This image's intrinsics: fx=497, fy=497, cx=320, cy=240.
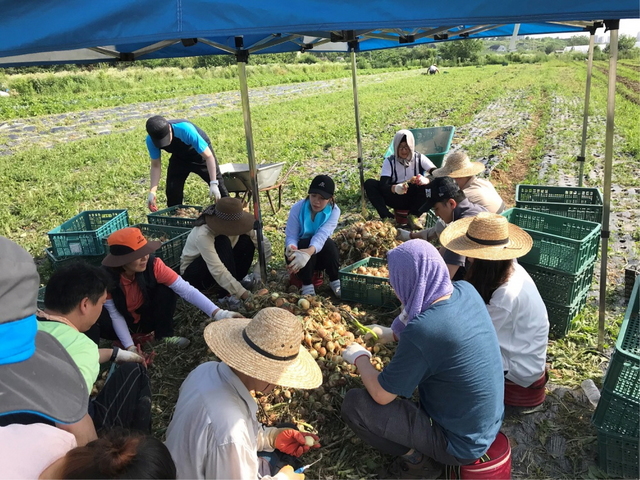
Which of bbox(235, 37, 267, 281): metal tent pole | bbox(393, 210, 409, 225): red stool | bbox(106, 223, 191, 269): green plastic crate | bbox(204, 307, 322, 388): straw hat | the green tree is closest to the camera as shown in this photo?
bbox(204, 307, 322, 388): straw hat

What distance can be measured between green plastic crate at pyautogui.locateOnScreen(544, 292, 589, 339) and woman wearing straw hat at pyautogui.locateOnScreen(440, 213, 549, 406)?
0.82m

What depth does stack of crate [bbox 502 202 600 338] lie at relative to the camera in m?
3.49

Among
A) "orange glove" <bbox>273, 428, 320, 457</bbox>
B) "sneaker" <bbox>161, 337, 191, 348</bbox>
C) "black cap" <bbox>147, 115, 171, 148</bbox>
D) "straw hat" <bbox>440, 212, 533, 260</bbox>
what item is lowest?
"sneaker" <bbox>161, 337, 191, 348</bbox>

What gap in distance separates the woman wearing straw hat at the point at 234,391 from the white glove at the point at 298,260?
1918 mm

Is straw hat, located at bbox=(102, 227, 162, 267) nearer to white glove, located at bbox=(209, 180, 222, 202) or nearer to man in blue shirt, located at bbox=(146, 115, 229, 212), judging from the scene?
man in blue shirt, located at bbox=(146, 115, 229, 212)

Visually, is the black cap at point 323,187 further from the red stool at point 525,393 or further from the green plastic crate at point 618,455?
the green plastic crate at point 618,455

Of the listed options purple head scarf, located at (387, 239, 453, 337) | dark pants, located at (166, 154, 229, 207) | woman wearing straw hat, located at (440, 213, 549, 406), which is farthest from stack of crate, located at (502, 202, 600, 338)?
dark pants, located at (166, 154, 229, 207)

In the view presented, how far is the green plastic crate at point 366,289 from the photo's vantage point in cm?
384

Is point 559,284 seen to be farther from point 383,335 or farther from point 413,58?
point 413,58

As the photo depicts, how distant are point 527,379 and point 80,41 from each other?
9.88ft

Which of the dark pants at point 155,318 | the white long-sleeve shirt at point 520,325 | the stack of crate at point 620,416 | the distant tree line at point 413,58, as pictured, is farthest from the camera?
the distant tree line at point 413,58

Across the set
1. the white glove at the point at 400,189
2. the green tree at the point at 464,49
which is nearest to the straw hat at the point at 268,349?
the white glove at the point at 400,189

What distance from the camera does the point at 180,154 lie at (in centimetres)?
520

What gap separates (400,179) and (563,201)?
1735mm
